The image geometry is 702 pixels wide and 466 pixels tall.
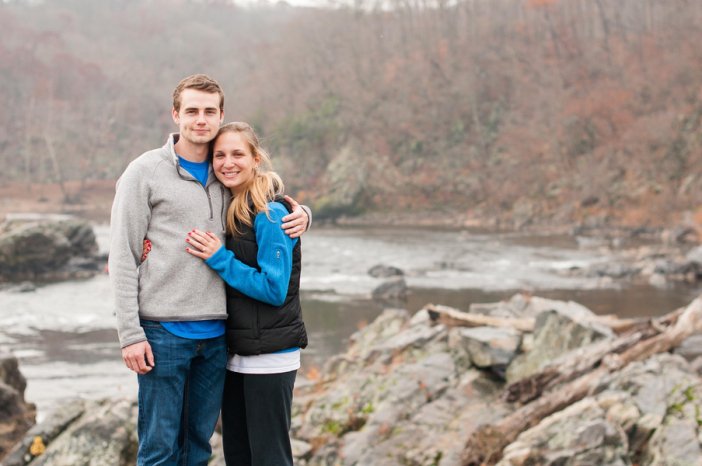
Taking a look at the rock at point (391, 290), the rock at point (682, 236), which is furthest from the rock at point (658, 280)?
the rock at point (682, 236)

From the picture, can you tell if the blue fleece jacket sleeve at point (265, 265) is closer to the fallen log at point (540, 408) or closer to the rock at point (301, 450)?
the fallen log at point (540, 408)

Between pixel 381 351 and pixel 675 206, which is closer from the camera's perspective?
pixel 381 351

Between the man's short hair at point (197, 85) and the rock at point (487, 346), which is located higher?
the man's short hair at point (197, 85)

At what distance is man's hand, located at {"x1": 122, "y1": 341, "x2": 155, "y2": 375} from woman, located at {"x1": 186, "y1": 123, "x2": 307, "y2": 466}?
15.6 inches

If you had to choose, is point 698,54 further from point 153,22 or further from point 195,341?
point 153,22

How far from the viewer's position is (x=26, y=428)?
844 cm

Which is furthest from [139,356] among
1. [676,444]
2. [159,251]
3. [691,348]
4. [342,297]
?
[342,297]

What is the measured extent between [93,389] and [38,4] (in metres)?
128

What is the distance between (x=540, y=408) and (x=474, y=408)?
41.2 inches

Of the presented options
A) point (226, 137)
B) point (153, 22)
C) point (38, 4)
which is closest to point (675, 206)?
point (226, 137)

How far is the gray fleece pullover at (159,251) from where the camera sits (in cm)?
332

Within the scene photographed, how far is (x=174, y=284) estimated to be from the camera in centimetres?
342

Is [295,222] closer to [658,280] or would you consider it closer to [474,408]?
[474,408]

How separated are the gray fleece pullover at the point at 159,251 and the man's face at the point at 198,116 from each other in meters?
0.15
